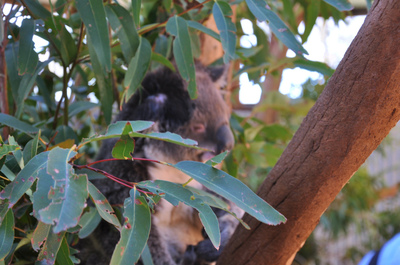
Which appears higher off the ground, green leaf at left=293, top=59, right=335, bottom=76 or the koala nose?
green leaf at left=293, top=59, right=335, bottom=76

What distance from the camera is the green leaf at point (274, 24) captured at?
1.10 m

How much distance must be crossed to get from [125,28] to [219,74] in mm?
674

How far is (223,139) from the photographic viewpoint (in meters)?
1.51

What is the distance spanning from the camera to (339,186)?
952 mm

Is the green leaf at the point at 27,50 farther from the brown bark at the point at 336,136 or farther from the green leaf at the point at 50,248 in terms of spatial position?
the brown bark at the point at 336,136

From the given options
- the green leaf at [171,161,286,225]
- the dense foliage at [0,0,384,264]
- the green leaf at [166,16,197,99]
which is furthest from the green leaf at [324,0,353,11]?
the green leaf at [171,161,286,225]

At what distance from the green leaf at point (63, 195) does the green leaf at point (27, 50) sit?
0.55 metres

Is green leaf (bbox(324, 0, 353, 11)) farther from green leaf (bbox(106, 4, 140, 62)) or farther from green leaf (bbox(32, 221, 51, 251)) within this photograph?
green leaf (bbox(32, 221, 51, 251))

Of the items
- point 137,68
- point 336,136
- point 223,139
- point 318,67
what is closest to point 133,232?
point 336,136

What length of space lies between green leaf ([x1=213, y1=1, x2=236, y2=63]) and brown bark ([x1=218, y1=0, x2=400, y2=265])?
0.28 m

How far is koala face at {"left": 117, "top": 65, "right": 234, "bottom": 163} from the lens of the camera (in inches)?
59.7

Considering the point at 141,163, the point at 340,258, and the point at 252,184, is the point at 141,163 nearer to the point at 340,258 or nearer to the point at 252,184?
the point at 252,184

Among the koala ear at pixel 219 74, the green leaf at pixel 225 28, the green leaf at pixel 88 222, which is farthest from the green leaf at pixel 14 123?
the koala ear at pixel 219 74

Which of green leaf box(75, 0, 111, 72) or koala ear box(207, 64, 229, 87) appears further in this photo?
koala ear box(207, 64, 229, 87)
